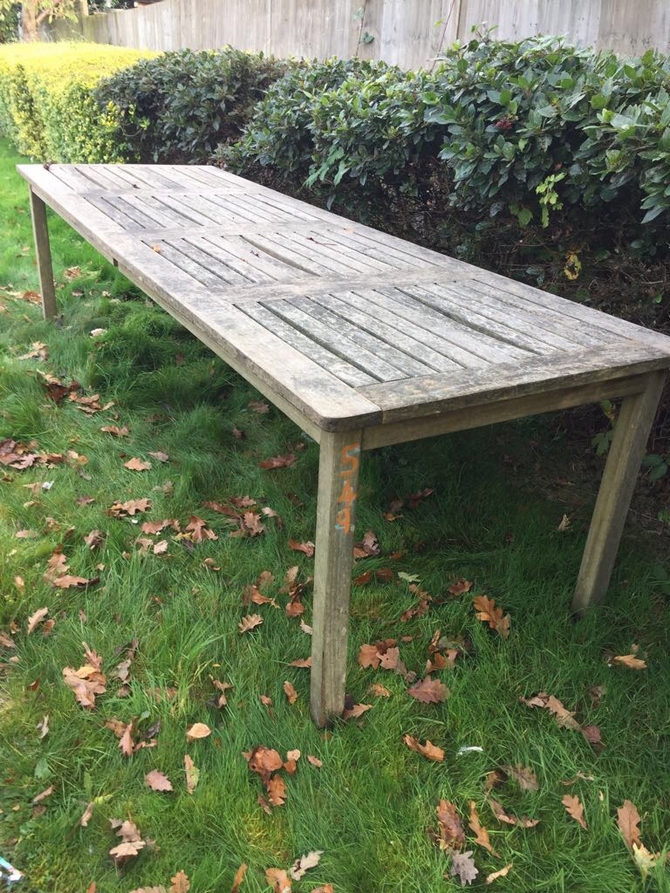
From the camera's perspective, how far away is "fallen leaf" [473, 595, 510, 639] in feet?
7.36

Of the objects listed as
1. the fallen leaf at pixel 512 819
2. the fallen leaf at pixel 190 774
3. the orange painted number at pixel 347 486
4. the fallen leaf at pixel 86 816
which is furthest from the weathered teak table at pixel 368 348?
the fallen leaf at pixel 86 816

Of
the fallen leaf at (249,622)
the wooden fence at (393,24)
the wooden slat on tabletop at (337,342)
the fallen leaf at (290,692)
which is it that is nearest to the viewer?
the wooden slat on tabletop at (337,342)

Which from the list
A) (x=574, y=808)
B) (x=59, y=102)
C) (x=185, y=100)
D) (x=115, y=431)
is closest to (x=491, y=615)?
(x=574, y=808)

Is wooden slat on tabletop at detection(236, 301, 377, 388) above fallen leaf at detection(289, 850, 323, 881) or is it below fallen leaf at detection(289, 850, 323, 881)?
above

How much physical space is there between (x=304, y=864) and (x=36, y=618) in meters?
1.09

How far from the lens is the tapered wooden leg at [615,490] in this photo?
204 cm

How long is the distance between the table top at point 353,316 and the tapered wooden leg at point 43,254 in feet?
2.89

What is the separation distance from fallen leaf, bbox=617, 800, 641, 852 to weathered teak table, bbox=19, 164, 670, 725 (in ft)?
2.25

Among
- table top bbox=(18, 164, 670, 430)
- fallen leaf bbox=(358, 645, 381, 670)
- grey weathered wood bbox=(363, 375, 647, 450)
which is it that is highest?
table top bbox=(18, 164, 670, 430)

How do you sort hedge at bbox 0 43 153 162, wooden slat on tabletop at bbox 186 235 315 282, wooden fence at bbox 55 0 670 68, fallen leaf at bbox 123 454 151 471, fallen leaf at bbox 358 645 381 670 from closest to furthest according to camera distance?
1. fallen leaf at bbox 358 645 381 670
2. wooden slat on tabletop at bbox 186 235 315 282
3. fallen leaf at bbox 123 454 151 471
4. wooden fence at bbox 55 0 670 68
5. hedge at bbox 0 43 153 162

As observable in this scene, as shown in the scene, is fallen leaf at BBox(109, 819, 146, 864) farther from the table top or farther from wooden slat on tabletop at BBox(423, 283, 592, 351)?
wooden slat on tabletop at BBox(423, 283, 592, 351)

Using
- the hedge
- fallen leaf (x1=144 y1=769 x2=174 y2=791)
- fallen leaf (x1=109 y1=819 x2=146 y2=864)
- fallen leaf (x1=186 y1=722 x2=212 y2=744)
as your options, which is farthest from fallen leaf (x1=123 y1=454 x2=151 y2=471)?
the hedge

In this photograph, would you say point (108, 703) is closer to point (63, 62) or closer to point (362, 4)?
point (362, 4)

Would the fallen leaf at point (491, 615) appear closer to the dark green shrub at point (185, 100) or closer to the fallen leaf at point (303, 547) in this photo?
the fallen leaf at point (303, 547)
